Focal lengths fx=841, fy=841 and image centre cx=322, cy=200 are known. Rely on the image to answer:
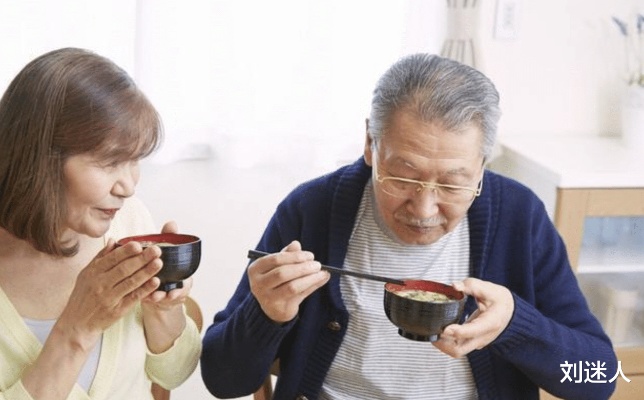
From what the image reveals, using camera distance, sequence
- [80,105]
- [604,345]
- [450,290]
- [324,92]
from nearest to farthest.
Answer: [80,105]
[450,290]
[604,345]
[324,92]

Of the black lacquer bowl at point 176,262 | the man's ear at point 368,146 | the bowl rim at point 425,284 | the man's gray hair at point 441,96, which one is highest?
the man's gray hair at point 441,96

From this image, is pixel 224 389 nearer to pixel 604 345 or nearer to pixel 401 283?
pixel 401 283

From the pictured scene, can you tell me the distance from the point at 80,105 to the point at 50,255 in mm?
305

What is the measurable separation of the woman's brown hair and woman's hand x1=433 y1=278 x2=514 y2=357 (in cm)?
59

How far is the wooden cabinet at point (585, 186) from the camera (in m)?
2.44

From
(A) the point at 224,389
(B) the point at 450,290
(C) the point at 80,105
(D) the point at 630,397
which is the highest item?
(C) the point at 80,105

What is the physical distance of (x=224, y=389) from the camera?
1.65 metres

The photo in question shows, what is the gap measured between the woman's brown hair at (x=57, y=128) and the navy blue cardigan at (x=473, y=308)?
395mm

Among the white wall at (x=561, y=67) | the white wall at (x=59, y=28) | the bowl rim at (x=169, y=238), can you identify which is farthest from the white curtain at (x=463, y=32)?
the bowl rim at (x=169, y=238)

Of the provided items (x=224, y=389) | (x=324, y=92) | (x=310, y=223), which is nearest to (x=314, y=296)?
(x=310, y=223)

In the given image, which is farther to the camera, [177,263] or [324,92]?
[324,92]

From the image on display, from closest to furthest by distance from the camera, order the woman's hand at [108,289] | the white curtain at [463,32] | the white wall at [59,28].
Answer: the woman's hand at [108,289]
the white wall at [59,28]
the white curtain at [463,32]

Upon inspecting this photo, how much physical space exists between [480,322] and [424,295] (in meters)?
0.10

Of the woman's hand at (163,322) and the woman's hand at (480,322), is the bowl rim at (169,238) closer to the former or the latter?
the woman's hand at (163,322)
